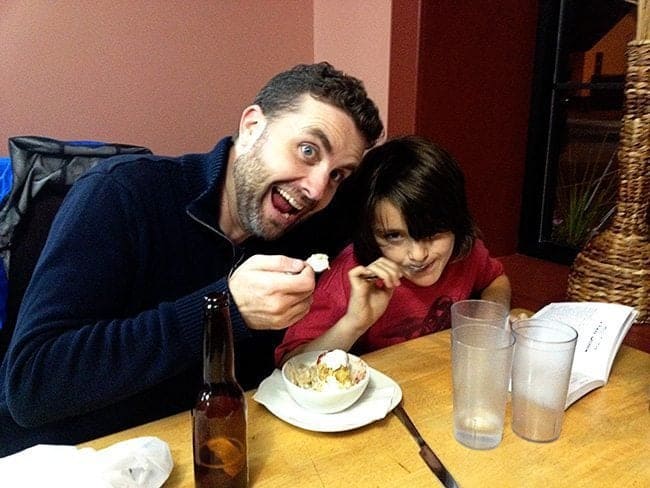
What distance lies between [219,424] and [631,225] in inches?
45.1

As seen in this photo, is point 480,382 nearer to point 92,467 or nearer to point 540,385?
point 540,385

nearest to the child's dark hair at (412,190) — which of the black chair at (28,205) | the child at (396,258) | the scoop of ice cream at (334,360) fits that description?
the child at (396,258)

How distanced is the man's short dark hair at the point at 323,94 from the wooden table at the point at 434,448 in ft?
1.73

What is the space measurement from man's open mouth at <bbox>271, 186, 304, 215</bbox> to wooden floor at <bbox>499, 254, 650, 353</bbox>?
2.63 feet

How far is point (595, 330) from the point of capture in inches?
43.9

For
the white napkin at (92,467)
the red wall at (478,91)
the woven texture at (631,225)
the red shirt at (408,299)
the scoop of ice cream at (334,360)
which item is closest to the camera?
the white napkin at (92,467)

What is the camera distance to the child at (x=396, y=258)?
3.77 feet

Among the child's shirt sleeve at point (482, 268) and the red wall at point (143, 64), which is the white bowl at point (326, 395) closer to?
the child's shirt sleeve at point (482, 268)

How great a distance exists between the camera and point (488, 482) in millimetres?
722

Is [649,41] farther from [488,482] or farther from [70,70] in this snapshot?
[70,70]

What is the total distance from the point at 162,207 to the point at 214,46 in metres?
0.95

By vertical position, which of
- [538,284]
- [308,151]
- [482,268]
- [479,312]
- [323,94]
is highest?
[323,94]

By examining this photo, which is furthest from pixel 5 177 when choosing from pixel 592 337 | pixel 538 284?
pixel 538 284

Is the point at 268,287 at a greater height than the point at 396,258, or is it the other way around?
the point at 268,287
